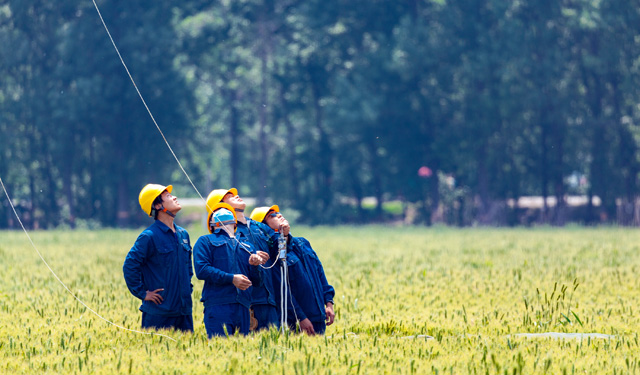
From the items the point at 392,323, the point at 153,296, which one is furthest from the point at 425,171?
the point at 153,296

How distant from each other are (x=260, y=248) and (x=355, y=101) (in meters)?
48.5

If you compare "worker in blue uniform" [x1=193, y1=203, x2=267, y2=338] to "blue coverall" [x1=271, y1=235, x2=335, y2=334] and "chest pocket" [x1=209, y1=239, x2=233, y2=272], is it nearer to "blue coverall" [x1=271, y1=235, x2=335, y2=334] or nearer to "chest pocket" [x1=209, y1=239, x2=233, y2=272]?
"chest pocket" [x1=209, y1=239, x2=233, y2=272]

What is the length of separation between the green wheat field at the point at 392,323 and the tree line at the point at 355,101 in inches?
1100

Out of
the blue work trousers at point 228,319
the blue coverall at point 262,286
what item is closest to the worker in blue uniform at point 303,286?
the blue coverall at point 262,286

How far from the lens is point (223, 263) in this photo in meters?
10.5

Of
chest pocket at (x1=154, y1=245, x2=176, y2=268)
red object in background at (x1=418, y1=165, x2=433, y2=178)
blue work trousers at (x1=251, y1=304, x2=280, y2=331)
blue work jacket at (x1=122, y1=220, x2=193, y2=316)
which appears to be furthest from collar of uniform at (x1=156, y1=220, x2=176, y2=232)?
red object in background at (x1=418, y1=165, x2=433, y2=178)

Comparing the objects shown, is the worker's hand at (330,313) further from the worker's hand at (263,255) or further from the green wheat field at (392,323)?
the worker's hand at (263,255)

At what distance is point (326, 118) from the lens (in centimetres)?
6138

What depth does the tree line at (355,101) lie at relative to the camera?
54.6m

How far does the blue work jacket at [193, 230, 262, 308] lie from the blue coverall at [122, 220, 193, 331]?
434 millimetres

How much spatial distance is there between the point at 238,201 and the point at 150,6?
51.1 meters

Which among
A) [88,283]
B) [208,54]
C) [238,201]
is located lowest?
[88,283]

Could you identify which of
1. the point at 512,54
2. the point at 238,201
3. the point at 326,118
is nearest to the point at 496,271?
the point at 238,201

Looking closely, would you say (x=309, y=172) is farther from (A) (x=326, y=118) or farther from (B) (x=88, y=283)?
(B) (x=88, y=283)
